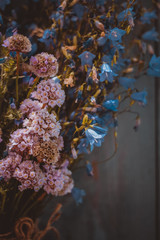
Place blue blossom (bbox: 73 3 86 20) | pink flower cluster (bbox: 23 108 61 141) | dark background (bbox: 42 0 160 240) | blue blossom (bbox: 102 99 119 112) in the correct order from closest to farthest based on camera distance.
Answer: pink flower cluster (bbox: 23 108 61 141), blue blossom (bbox: 102 99 119 112), blue blossom (bbox: 73 3 86 20), dark background (bbox: 42 0 160 240)

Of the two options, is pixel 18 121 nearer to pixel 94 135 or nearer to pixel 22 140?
pixel 22 140

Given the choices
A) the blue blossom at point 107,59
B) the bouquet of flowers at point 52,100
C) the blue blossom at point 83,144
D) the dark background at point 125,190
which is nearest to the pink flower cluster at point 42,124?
the bouquet of flowers at point 52,100

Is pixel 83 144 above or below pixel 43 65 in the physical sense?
below

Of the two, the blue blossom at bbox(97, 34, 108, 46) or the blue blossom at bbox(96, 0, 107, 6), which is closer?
the blue blossom at bbox(97, 34, 108, 46)

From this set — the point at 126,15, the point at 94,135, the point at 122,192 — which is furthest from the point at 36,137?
the point at 122,192

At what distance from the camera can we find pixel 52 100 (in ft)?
1.86

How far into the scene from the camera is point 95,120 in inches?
26.5

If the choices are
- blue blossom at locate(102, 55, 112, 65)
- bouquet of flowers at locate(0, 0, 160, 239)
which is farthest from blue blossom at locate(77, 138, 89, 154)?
blue blossom at locate(102, 55, 112, 65)

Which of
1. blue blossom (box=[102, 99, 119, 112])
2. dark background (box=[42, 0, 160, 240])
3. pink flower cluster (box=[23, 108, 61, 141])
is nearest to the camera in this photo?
pink flower cluster (box=[23, 108, 61, 141])

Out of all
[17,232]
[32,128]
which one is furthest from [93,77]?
[17,232]

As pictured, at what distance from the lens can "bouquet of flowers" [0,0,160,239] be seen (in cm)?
57

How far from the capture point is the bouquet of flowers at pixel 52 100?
57 cm

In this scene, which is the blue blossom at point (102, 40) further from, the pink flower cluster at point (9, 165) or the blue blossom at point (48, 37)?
the pink flower cluster at point (9, 165)

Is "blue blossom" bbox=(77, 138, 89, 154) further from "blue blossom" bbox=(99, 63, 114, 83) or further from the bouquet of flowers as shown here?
"blue blossom" bbox=(99, 63, 114, 83)
